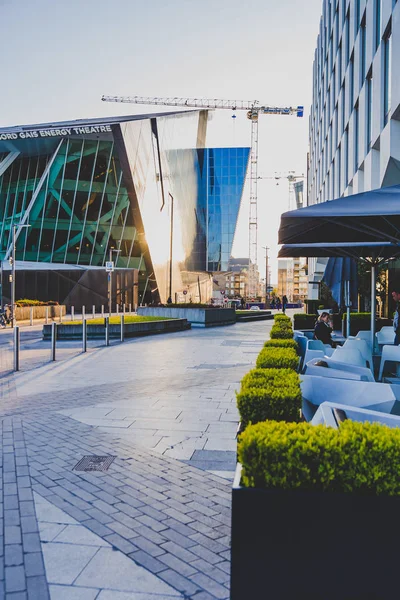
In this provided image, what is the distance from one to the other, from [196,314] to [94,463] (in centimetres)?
2461

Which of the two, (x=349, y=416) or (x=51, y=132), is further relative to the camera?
(x=51, y=132)

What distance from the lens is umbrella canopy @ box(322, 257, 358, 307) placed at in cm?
1387

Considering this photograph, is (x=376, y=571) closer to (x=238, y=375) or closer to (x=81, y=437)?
(x=81, y=437)

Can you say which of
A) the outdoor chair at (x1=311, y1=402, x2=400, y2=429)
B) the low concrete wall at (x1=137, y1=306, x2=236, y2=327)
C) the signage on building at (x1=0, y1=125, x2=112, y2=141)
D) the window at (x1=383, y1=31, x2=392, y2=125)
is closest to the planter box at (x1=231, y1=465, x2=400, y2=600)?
the outdoor chair at (x1=311, y1=402, x2=400, y2=429)

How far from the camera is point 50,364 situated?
13.8 m

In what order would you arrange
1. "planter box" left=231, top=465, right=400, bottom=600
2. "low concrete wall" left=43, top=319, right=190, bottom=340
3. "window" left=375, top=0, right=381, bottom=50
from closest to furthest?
"planter box" left=231, top=465, right=400, bottom=600 < "window" left=375, top=0, right=381, bottom=50 < "low concrete wall" left=43, top=319, right=190, bottom=340

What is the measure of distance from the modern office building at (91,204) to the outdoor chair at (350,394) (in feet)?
113

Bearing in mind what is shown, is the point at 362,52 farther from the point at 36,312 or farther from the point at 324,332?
the point at 36,312

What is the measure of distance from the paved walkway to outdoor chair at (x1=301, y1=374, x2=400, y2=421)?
117 centimetres

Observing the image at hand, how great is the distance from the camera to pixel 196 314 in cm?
3033

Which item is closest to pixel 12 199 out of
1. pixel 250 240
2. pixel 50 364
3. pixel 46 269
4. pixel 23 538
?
pixel 46 269

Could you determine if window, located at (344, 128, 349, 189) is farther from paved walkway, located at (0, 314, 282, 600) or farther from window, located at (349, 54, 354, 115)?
paved walkway, located at (0, 314, 282, 600)

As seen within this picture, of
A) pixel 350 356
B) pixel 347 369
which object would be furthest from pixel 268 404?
pixel 350 356

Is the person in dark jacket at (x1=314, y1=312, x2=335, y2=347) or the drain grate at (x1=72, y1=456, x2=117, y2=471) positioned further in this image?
the person in dark jacket at (x1=314, y1=312, x2=335, y2=347)
